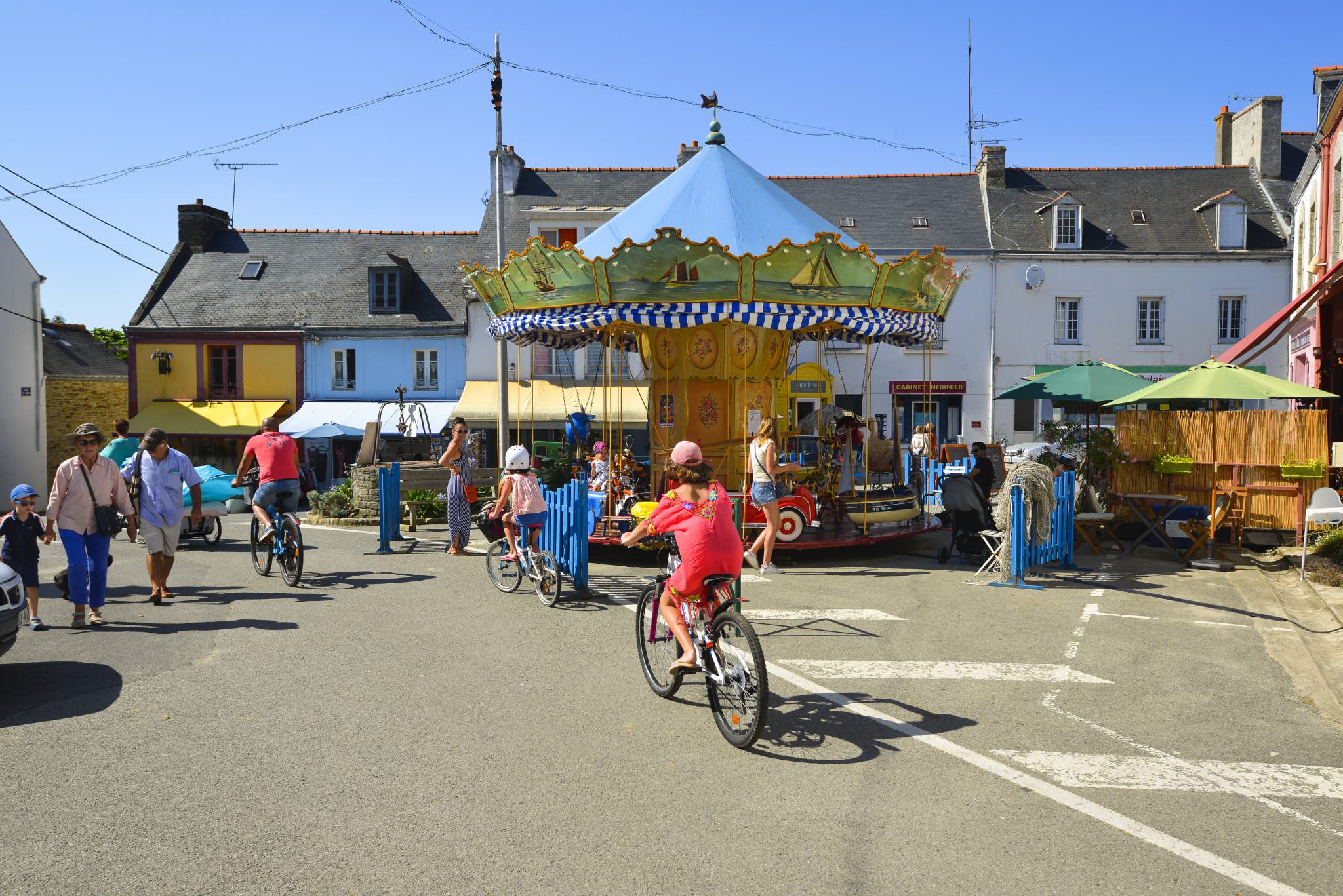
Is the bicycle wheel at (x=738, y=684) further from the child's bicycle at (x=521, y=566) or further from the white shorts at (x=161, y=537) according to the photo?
the white shorts at (x=161, y=537)

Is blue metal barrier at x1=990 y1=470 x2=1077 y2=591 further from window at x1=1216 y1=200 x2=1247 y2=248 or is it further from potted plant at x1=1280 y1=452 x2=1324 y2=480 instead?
window at x1=1216 y1=200 x2=1247 y2=248

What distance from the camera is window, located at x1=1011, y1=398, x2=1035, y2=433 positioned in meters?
30.4

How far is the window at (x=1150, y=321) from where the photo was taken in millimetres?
30453

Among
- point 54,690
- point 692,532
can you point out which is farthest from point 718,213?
point 54,690

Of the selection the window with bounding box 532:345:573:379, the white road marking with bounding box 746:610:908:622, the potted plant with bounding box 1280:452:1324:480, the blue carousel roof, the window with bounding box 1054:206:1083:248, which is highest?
the window with bounding box 1054:206:1083:248

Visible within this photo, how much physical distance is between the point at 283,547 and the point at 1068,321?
85.4 feet

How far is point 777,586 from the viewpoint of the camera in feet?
34.5

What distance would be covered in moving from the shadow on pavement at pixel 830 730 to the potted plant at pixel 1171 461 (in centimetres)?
831

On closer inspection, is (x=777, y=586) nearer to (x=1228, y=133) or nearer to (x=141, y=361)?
(x=141, y=361)

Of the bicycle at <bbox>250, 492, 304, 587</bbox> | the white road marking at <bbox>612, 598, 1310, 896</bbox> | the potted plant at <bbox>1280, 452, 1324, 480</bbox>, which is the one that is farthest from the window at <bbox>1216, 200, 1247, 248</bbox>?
the white road marking at <bbox>612, 598, 1310, 896</bbox>

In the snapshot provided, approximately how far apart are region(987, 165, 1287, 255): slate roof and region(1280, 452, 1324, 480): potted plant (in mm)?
19334

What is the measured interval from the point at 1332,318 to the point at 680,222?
11405 mm

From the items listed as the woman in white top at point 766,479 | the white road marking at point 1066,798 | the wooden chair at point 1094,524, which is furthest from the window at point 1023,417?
the white road marking at point 1066,798

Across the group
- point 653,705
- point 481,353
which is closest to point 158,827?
point 653,705
